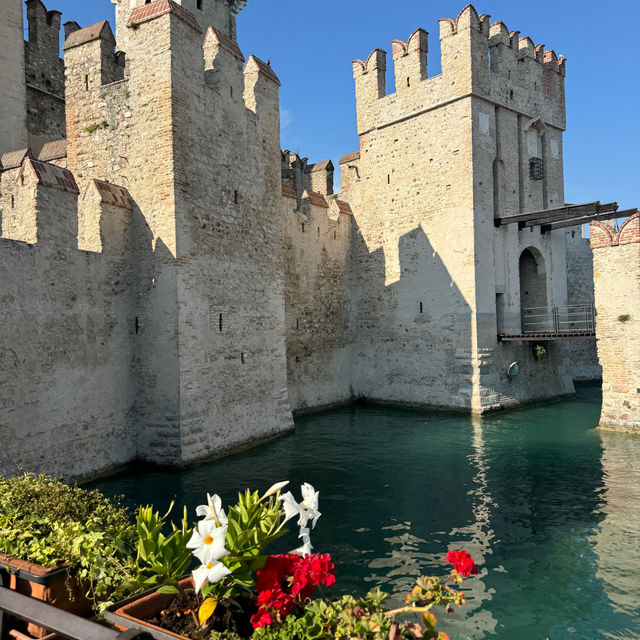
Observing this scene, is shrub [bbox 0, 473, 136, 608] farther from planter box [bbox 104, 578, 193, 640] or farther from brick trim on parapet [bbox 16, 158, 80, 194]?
brick trim on parapet [bbox 16, 158, 80, 194]

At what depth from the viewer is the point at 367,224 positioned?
17.8m

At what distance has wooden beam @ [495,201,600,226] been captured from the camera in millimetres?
14828

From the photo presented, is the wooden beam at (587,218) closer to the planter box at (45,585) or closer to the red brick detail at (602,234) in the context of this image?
the red brick detail at (602,234)

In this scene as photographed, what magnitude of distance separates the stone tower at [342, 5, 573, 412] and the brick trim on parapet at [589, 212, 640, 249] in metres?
3.13

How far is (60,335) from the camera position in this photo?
8.66 metres

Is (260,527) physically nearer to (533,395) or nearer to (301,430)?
(301,430)

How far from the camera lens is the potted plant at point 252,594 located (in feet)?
7.43

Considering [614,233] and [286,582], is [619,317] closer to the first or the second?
[614,233]

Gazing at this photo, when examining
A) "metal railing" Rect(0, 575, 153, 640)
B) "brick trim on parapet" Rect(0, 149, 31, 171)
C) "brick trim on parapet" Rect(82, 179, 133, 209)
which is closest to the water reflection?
"metal railing" Rect(0, 575, 153, 640)

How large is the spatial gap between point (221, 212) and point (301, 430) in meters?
5.60

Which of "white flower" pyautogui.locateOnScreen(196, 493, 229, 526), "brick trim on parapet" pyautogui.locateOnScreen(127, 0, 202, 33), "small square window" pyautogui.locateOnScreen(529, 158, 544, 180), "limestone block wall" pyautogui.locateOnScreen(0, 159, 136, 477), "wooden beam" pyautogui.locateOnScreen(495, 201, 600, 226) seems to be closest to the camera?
"white flower" pyautogui.locateOnScreen(196, 493, 229, 526)

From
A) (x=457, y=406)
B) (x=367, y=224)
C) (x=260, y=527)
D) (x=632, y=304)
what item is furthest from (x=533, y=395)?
(x=260, y=527)

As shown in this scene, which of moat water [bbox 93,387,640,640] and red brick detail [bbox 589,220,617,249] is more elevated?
red brick detail [bbox 589,220,617,249]

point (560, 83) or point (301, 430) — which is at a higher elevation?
point (560, 83)
